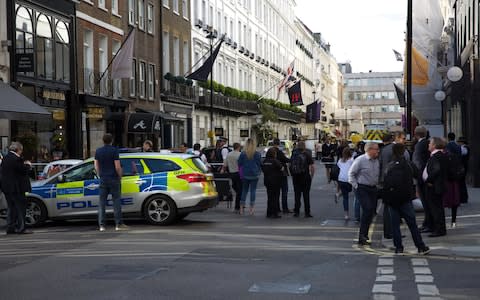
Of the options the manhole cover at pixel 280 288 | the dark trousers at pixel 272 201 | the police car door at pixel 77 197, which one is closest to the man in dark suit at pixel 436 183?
the dark trousers at pixel 272 201

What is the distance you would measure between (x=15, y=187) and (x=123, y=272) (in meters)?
5.58

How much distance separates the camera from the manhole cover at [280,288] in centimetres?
845

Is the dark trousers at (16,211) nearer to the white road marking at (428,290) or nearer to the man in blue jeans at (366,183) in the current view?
the man in blue jeans at (366,183)

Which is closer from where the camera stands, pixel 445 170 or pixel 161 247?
pixel 161 247

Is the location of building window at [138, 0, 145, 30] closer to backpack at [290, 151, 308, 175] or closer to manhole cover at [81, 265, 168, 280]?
backpack at [290, 151, 308, 175]

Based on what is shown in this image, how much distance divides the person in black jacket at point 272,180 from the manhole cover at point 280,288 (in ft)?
28.3

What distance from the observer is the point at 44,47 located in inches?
1081

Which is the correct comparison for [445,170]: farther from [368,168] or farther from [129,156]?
[129,156]

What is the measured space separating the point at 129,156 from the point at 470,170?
15.7 metres

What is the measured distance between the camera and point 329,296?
26.9 ft

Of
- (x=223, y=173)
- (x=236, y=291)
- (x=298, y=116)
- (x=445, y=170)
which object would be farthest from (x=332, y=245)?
(x=298, y=116)

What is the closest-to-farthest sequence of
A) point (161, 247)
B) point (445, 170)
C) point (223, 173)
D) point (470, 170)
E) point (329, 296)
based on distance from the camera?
point (329, 296) < point (161, 247) < point (445, 170) < point (223, 173) < point (470, 170)

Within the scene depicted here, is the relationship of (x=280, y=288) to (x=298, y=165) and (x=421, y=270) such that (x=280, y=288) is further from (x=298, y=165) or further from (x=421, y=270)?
(x=298, y=165)

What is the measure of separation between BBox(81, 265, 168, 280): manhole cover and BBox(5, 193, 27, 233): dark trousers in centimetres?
491
